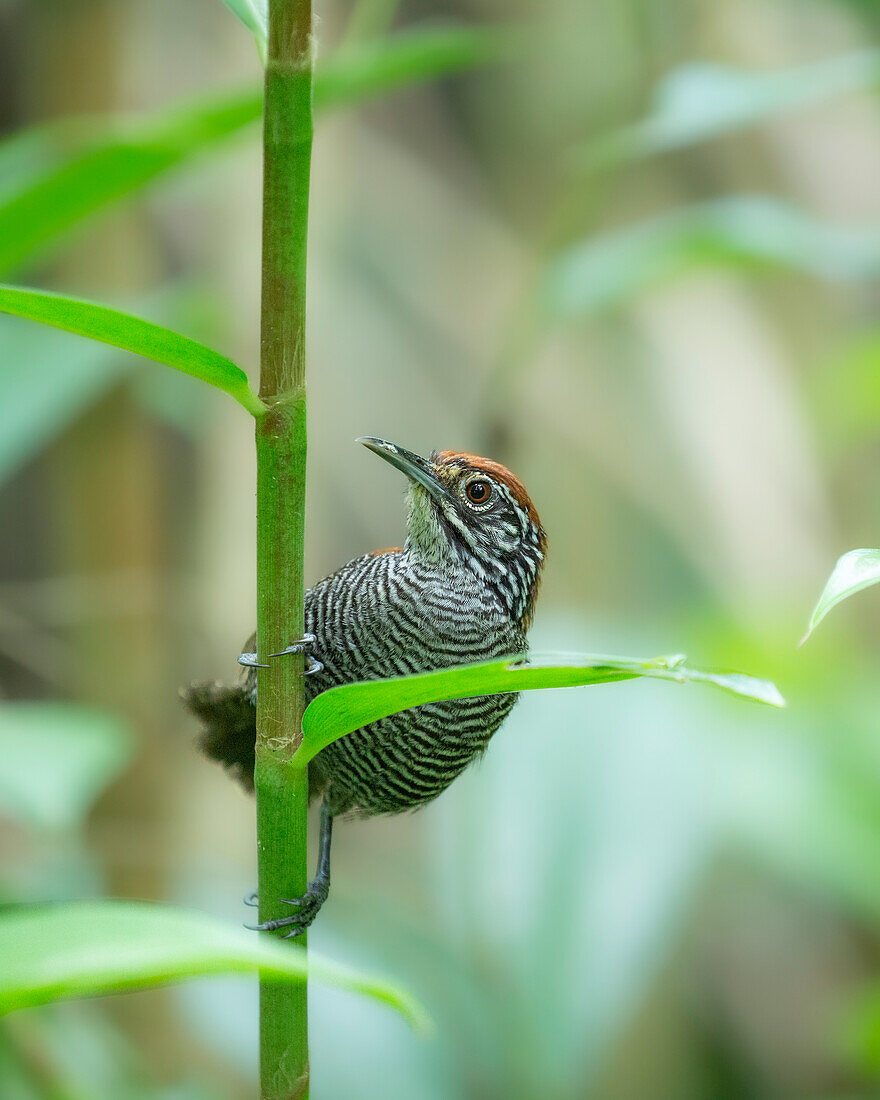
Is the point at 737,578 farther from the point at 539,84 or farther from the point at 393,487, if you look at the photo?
the point at 539,84

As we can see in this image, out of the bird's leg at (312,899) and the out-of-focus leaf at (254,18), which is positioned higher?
the out-of-focus leaf at (254,18)

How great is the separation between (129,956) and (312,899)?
1237 mm

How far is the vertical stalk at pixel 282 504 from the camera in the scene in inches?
40.6

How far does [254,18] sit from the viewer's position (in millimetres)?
1153

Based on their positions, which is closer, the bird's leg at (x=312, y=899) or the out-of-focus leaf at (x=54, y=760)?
the bird's leg at (x=312, y=899)

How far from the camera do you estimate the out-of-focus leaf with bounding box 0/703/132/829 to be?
205cm

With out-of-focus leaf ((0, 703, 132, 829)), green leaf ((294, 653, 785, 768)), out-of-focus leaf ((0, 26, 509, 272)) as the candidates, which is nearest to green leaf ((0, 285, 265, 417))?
green leaf ((294, 653, 785, 768))

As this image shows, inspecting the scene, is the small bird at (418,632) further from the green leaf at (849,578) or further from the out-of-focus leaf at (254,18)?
the green leaf at (849,578)

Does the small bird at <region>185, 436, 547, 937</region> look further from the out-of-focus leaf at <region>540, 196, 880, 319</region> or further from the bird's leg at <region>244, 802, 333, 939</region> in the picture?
the out-of-focus leaf at <region>540, 196, 880, 319</region>

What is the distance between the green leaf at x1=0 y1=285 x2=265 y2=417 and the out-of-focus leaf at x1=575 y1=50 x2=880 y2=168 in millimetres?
1710

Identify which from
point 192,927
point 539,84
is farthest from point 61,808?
point 539,84

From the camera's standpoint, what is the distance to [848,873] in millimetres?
3236

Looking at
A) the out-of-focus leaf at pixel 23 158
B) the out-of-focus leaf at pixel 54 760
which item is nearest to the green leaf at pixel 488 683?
the out-of-focus leaf at pixel 54 760

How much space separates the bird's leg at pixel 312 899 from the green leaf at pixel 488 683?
17 cm
